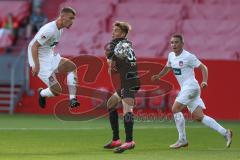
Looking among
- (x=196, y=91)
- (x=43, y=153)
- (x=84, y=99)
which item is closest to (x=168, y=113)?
(x=84, y=99)

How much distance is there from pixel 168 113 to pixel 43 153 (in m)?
9.85

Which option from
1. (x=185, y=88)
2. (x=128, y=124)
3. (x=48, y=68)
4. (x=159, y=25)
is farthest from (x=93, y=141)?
(x=159, y=25)

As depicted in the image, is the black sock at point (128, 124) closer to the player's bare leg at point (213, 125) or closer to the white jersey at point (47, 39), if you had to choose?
the player's bare leg at point (213, 125)

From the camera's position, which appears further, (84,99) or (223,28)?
(223,28)

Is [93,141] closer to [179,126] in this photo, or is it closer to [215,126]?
[179,126]

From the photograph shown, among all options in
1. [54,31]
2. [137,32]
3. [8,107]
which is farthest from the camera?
[137,32]

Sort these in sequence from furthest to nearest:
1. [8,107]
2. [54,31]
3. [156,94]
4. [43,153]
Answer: [8,107]
[156,94]
[54,31]
[43,153]

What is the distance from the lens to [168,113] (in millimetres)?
22859

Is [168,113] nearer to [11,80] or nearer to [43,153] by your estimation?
[11,80]

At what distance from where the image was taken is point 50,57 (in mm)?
15203

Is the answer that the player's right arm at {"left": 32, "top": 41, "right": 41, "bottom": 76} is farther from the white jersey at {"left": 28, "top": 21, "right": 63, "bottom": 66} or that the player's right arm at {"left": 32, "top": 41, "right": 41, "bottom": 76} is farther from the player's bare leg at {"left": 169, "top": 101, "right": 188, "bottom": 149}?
the player's bare leg at {"left": 169, "top": 101, "right": 188, "bottom": 149}

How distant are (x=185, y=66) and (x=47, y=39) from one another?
244 centimetres

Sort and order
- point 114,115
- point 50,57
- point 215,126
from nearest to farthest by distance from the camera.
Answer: point 114,115 → point 215,126 → point 50,57

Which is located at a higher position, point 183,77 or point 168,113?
point 183,77
